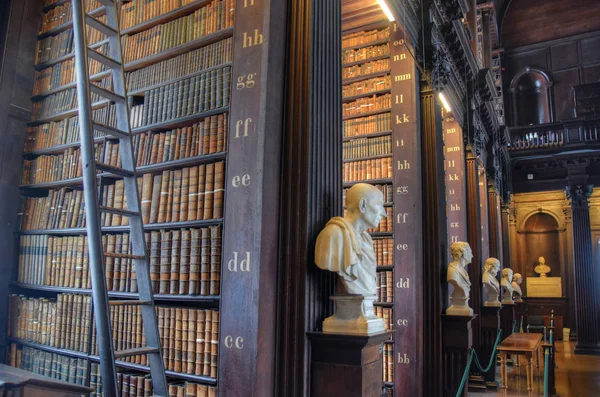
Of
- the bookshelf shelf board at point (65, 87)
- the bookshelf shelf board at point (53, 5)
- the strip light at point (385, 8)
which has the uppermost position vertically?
the strip light at point (385, 8)

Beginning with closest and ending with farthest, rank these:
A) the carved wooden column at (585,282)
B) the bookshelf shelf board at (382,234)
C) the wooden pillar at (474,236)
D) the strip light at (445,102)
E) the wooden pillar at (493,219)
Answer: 1. the bookshelf shelf board at (382,234)
2. the strip light at (445,102)
3. the wooden pillar at (474,236)
4. the wooden pillar at (493,219)
5. the carved wooden column at (585,282)

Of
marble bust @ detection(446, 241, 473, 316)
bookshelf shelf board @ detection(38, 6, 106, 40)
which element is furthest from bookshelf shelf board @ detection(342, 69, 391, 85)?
bookshelf shelf board @ detection(38, 6, 106, 40)

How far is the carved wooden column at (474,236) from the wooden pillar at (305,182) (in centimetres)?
473

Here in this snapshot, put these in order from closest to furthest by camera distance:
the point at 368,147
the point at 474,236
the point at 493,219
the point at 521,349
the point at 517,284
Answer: the point at 368,147 < the point at 521,349 < the point at 474,236 < the point at 493,219 < the point at 517,284

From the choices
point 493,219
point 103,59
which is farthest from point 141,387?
point 493,219

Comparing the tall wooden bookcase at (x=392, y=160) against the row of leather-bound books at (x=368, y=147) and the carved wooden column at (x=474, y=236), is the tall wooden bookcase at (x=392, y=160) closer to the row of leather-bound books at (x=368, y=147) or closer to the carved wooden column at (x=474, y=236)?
the row of leather-bound books at (x=368, y=147)

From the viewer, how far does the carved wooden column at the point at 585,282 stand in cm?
1112

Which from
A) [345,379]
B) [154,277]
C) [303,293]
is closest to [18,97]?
[154,277]

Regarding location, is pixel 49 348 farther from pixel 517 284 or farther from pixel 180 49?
pixel 517 284

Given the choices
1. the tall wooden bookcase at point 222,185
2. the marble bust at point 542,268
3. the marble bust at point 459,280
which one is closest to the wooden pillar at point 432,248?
the marble bust at point 459,280

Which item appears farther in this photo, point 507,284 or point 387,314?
point 507,284

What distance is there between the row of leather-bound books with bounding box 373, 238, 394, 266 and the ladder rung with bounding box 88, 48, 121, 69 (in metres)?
2.93

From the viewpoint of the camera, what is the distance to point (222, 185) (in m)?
2.55

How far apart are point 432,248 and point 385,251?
464 mm
